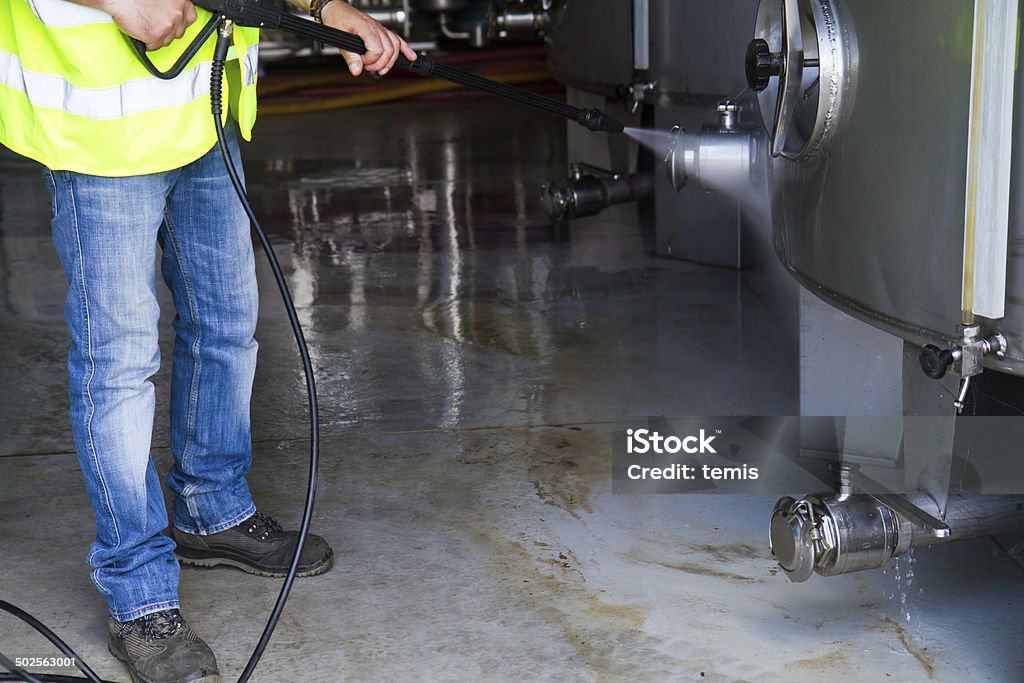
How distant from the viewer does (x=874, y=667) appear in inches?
60.6

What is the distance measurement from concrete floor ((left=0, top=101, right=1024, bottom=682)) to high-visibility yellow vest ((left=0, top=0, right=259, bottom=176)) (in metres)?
0.64

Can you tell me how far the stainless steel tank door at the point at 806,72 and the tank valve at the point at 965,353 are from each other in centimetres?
32

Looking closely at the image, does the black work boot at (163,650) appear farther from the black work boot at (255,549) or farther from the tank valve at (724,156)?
the tank valve at (724,156)

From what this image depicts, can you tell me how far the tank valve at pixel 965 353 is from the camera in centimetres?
131

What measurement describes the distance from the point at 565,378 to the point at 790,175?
1061mm

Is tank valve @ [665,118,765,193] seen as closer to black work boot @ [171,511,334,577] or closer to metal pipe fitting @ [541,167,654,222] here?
black work boot @ [171,511,334,577]

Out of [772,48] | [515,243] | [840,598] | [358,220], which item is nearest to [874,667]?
[840,598]

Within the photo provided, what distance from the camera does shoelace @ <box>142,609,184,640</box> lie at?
1.57 metres

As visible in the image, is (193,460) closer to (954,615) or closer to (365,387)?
(365,387)

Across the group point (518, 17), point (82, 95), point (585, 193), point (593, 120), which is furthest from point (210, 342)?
point (518, 17)

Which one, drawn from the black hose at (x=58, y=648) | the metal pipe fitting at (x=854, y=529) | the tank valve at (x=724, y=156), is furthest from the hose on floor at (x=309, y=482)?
the tank valve at (x=724, y=156)

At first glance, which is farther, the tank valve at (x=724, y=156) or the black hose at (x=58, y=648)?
the tank valve at (x=724, y=156)

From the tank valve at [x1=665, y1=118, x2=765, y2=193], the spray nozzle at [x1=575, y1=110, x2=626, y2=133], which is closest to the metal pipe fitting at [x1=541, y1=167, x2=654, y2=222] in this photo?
the tank valve at [x1=665, y1=118, x2=765, y2=193]

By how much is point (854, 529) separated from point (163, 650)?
85 cm
